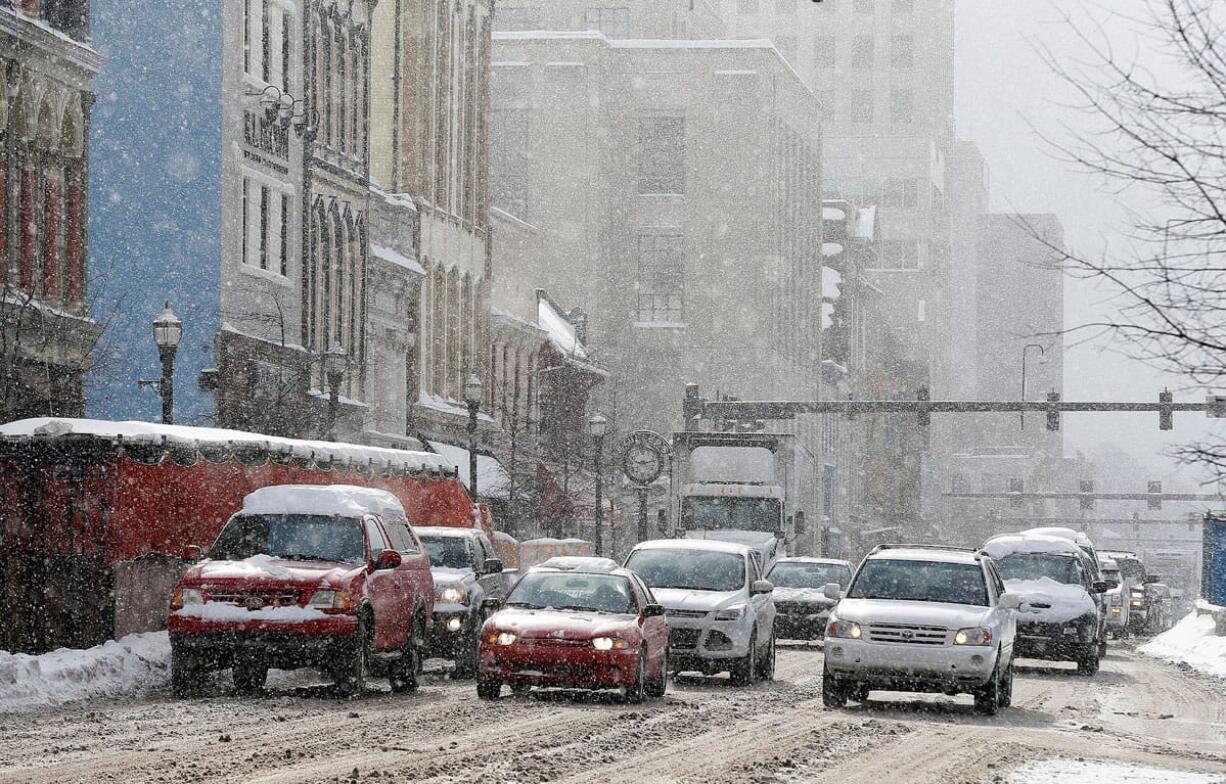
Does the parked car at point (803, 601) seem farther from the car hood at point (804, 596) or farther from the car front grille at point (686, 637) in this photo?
the car front grille at point (686, 637)

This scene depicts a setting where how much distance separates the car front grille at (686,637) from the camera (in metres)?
25.3

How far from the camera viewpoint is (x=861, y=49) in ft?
531

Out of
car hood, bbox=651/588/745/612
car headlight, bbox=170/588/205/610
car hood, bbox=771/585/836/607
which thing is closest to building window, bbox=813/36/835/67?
car hood, bbox=771/585/836/607

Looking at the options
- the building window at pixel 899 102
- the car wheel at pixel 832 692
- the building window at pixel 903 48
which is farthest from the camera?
the building window at pixel 899 102

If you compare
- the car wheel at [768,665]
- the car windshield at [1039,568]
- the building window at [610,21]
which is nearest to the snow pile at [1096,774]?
the car wheel at [768,665]

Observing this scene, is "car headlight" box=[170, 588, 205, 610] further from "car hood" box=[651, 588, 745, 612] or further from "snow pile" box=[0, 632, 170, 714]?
"car hood" box=[651, 588, 745, 612]

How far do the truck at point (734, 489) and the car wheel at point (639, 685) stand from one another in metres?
26.9

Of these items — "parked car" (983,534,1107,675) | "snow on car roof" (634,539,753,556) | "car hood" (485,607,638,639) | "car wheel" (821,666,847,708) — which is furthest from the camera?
"parked car" (983,534,1107,675)

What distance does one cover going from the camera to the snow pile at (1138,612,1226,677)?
3845 cm

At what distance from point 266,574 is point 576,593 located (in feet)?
10.6

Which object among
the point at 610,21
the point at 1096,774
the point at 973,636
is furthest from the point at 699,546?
the point at 610,21

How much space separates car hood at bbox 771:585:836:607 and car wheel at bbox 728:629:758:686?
12.8 m

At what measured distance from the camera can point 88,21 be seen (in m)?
41.2

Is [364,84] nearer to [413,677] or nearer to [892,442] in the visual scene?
[413,677]
